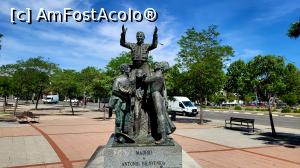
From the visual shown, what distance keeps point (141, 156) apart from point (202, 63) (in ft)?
60.0

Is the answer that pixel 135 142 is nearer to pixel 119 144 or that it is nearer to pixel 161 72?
pixel 119 144

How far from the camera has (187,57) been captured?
84.5ft

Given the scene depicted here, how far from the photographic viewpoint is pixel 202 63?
24.2 meters

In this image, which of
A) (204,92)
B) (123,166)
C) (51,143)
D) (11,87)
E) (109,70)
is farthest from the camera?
(11,87)

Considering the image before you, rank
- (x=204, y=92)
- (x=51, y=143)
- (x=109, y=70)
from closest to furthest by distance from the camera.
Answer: (x=51, y=143)
(x=204, y=92)
(x=109, y=70)

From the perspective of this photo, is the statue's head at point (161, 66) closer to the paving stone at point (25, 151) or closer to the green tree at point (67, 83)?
the paving stone at point (25, 151)

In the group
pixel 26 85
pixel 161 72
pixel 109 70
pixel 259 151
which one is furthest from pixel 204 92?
pixel 26 85

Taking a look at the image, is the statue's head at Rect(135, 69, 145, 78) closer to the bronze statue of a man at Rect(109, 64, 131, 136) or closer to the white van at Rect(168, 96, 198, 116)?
the bronze statue of a man at Rect(109, 64, 131, 136)

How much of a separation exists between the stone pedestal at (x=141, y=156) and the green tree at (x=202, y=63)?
1787 cm

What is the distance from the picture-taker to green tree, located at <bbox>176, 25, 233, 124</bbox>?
24422 mm

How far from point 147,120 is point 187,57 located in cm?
1875

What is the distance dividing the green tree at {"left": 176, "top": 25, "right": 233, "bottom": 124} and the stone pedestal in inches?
703

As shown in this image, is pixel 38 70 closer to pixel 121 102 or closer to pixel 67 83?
pixel 67 83

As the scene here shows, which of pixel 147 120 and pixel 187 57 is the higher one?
pixel 187 57
